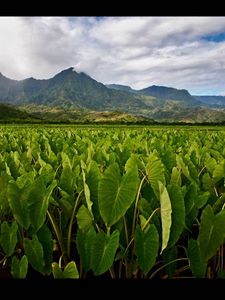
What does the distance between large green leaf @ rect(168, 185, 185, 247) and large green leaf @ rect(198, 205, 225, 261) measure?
0.12 m

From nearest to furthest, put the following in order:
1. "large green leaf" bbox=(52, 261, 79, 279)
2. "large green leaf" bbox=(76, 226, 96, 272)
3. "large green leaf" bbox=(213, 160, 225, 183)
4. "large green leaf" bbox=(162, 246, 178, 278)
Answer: "large green leaf" bbox=(52, 261, 79, 279) < "large green leaf" bbox=(76, 226, 96, 272) < "large green leaf" bbox=(162, 246, 178, 278) < "large green leaf" bbox=(213, 160, 225, 183)

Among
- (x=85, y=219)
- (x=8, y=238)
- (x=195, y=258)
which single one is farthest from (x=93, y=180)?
(x=195, y=258)

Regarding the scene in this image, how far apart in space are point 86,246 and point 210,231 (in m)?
0.49

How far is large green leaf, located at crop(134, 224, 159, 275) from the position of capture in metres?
1.48

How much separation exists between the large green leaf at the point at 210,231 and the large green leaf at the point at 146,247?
18 centimetres

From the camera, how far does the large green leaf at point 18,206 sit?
5.47 feet

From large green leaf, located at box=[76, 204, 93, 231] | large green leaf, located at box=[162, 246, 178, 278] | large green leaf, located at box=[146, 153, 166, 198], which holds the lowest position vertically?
large green leaf, located at box=[162, 246, 178, 278]

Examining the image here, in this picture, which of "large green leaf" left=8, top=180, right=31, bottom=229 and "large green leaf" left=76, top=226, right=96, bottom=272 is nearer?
"large green leaf" left=76, top=226, right=96, bottom=272

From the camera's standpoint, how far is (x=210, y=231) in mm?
1459

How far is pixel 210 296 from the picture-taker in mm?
1376

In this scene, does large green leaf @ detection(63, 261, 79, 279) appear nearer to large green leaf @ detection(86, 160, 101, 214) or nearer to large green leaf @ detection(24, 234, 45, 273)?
large green leaf @ detection(24, 234, 45, 273)

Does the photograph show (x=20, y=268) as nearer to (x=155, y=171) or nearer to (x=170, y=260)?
(x=170, y=260)

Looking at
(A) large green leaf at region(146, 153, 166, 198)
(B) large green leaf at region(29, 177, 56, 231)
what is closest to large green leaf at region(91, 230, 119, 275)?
(B) large green leaf at region(29, 177, 56, 231)
